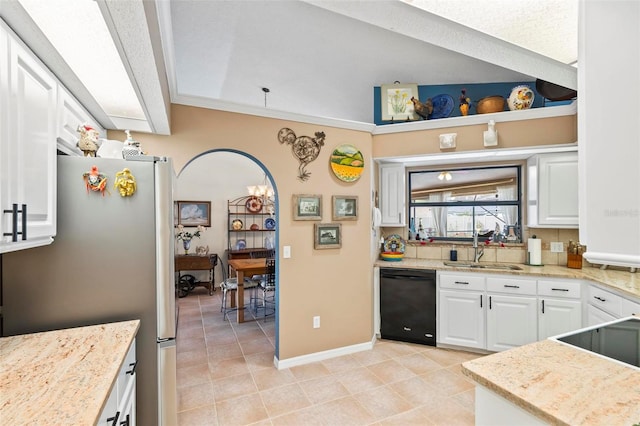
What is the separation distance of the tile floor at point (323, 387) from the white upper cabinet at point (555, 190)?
1609mm

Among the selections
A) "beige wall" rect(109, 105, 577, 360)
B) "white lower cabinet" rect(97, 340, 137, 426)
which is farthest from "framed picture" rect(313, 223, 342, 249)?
"white lower cabinet" rect(97, 340, 137, 426)

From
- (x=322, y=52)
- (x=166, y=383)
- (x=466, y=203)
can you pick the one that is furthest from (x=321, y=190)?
(x=166, y=383)

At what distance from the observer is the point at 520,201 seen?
10.9 feet

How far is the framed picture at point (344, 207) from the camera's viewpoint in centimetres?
299

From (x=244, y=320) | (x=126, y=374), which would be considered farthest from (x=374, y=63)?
(x=244, y=320)

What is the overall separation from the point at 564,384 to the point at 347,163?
2.41 meters

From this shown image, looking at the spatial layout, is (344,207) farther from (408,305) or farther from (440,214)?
(440,214)

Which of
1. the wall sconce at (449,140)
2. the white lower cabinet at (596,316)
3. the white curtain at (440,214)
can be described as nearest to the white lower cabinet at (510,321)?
the white lower cabinet at (596,316)

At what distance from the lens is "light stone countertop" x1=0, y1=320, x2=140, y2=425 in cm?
86

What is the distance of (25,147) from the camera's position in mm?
1129

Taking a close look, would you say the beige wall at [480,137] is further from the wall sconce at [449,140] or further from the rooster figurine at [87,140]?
the rooster figurine at [87,140]

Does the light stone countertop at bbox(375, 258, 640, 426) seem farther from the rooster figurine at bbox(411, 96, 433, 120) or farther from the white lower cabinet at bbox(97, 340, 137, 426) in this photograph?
the rooster figurine at bbox(411, 96, 433, 120)

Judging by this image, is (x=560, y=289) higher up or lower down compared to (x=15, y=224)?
lower down

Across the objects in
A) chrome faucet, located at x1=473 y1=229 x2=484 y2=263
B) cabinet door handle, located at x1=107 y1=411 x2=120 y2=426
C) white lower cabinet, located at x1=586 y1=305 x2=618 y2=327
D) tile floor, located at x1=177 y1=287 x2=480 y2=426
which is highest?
chrome faucet, located at x1=473 y1=229 x2=484 y2=263
